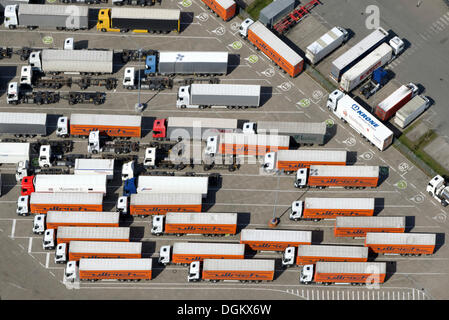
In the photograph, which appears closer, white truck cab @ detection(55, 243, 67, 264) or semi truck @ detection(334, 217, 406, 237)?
white truck cab @ detection(55, 243, 67, 264)

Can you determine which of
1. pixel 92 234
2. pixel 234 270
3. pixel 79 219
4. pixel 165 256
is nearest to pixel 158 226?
pixel 165 256

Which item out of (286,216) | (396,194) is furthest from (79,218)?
(396,194)

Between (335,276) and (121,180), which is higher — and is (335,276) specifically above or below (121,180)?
below

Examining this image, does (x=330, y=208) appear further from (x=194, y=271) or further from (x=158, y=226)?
(x=158, y=226)

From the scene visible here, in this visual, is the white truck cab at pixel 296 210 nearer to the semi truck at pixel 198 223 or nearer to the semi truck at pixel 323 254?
the semi truck at pixel 323 254

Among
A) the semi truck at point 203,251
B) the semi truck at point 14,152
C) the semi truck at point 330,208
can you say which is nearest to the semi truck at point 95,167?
the semi truck at point 14,152

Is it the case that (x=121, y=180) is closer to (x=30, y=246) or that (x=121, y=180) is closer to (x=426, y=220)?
(x=30, y=246)

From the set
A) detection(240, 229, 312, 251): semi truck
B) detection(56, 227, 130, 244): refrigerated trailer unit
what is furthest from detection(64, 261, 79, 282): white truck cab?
detection(240, 229, 312, 251): semi truck

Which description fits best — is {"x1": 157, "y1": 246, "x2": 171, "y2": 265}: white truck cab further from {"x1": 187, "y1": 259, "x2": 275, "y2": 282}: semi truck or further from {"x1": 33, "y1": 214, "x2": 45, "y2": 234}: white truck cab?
{"x1": 33, "y1": 214, "x2": 45, "y2": 234}: white truck cab
